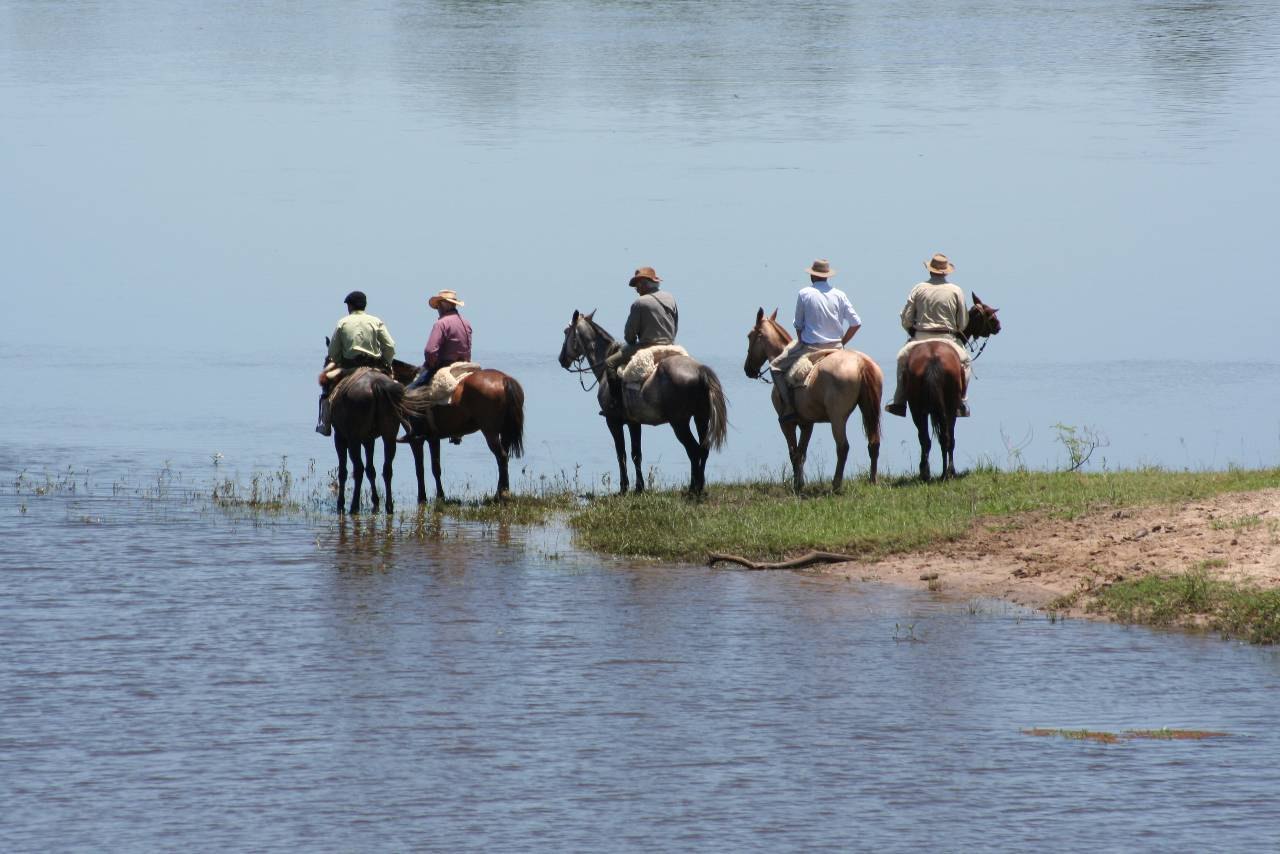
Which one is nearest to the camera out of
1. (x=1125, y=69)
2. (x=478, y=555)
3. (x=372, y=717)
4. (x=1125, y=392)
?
(x=372, y=717)

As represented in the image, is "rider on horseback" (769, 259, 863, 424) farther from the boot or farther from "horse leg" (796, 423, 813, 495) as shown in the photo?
the boot

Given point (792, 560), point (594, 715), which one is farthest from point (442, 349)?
point (594, 715)

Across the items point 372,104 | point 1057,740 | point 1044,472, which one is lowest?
point 1057,740

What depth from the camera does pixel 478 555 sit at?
Result: 1775 cm

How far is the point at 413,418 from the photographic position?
838 inches

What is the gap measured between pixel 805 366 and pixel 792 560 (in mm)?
3794

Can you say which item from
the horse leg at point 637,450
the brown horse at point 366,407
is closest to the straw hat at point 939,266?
the horse leg at point 637,450

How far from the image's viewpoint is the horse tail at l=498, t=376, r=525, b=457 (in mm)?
21406

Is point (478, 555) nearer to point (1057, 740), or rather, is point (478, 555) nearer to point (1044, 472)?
point (1044, 472)

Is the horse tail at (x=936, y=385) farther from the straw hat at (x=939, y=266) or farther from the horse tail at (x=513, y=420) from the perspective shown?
the horse tail at (x=513, y=420)

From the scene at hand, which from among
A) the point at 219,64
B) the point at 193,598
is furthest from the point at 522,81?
the point at 193,598

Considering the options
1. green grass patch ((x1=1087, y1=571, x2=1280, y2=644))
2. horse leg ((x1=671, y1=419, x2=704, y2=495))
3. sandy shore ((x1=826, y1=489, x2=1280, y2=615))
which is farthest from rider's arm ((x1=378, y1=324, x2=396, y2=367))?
green grass patch ((x1=1087, y1=571, x2=1280, y2=644))

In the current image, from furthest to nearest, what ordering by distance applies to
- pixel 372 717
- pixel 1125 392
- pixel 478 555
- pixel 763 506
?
1. pixel 1125 392
2. pixel 763 506
3. pixel 478 555
4. pixel 372 717

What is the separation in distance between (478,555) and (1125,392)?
633 inches
